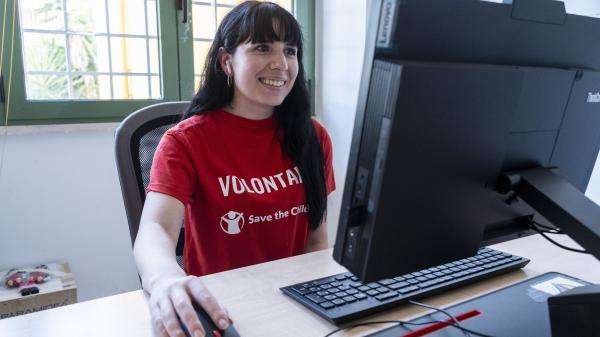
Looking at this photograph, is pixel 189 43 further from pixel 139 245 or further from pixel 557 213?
pixel 557 213

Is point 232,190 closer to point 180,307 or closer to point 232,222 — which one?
point 232,222

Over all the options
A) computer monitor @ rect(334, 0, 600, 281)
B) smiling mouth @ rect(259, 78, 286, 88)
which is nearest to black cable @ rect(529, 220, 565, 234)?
computer monitor @ rect(334, 0, 600, 281)

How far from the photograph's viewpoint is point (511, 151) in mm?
573

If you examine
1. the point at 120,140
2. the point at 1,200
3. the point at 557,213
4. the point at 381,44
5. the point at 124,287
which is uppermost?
the point at 381,44

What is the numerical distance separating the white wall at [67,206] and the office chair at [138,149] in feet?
3.06

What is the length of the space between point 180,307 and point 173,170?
457 millimetres

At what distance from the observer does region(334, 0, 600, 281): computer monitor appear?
457 mm

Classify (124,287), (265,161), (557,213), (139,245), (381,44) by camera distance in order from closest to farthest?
(381,44), (557,213), (139,245), (265,161), (124,287)

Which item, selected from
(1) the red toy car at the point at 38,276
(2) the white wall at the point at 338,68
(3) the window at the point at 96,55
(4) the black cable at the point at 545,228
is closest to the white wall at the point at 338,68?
(2) the white wall at the point at 338,68

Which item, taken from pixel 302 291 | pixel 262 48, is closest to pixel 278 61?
pixel 262 48

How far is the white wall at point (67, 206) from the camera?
1829 mm

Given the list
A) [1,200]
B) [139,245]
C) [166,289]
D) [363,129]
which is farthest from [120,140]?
[1,200]

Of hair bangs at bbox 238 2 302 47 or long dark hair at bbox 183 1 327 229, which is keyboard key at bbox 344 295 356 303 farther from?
hair bangs at bbox 238 2 302 47

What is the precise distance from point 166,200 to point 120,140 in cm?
21
